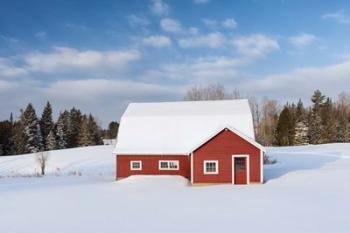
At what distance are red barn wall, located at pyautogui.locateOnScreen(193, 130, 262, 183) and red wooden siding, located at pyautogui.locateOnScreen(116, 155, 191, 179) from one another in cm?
193

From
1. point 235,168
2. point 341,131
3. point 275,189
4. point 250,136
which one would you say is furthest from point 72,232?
point 341,131

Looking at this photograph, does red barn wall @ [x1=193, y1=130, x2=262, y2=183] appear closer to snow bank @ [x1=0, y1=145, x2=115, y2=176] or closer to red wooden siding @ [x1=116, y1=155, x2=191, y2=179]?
red wooden siding @ [x1=116, y1=155, x2=191, y2=179]

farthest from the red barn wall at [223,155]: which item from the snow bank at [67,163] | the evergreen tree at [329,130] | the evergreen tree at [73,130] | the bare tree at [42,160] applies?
the evergreen tree at [73,130]

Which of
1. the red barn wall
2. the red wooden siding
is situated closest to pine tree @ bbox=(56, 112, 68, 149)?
the red wooden siding

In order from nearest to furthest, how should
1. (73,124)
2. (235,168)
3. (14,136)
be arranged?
(235,168), (14,136), (73,124)

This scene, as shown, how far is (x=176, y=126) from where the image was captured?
30422 millimetres

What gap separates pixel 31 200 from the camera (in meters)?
18.9

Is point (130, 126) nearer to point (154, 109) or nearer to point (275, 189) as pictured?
point (154, 109)

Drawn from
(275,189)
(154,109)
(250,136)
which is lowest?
(275,189)

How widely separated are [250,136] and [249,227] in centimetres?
1532

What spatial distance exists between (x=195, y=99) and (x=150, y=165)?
37.1 metres

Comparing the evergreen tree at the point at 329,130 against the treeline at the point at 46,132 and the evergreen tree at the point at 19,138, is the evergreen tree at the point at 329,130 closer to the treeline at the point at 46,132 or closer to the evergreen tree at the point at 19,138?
the treeline at the point at 46,132

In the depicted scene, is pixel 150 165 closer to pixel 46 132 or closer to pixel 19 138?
pixel 19 138

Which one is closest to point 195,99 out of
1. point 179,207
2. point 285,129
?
point 285,129
